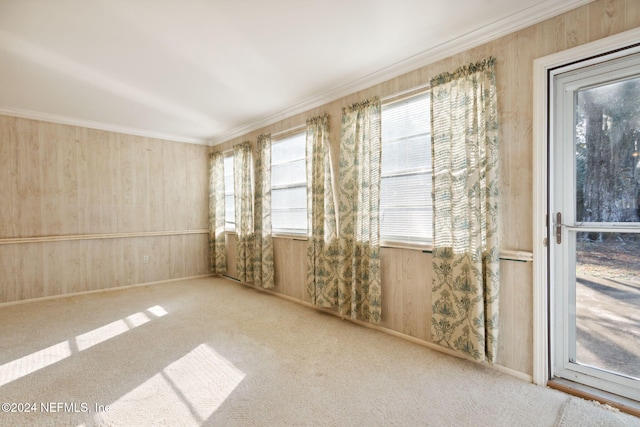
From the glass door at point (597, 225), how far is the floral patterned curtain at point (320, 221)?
6.23 ft

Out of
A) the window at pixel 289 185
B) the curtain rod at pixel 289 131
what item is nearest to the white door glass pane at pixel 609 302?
the window at pixel 289 185

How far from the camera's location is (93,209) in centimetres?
441

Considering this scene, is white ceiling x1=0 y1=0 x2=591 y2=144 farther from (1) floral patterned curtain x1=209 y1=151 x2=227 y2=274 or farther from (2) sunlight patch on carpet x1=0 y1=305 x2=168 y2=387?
(2) sunlight patch on carpet x1=0 y1=305 x2=168 y2=387

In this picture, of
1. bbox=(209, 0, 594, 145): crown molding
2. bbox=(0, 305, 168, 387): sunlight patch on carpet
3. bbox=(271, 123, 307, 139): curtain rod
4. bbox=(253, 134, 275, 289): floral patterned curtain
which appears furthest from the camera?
bbox=(253, 134, 275, 289): floral patterned curtain

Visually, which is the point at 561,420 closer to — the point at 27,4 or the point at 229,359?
the point at 229,359

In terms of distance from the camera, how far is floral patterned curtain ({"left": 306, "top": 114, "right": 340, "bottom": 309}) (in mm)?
3275

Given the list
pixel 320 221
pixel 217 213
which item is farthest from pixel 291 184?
pixel 217 213

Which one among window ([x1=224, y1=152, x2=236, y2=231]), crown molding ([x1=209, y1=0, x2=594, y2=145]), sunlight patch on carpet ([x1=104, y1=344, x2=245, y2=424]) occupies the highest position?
crown molding ([x1=209, y1=0, x2=594, y2=145])

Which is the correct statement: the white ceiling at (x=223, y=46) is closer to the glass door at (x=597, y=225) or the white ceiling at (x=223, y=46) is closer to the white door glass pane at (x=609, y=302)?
the glass door at (x=597, y=225)

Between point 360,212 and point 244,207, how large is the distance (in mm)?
2237

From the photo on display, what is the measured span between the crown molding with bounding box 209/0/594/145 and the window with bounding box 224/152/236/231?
1831mm

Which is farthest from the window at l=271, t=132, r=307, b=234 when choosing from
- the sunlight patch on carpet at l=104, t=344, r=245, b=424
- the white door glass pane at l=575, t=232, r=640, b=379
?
the white door glass pane at l=575, t=232, r=640, b=379

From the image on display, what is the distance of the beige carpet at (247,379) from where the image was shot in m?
1.71

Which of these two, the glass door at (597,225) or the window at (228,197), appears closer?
the glass door at (597,225)
